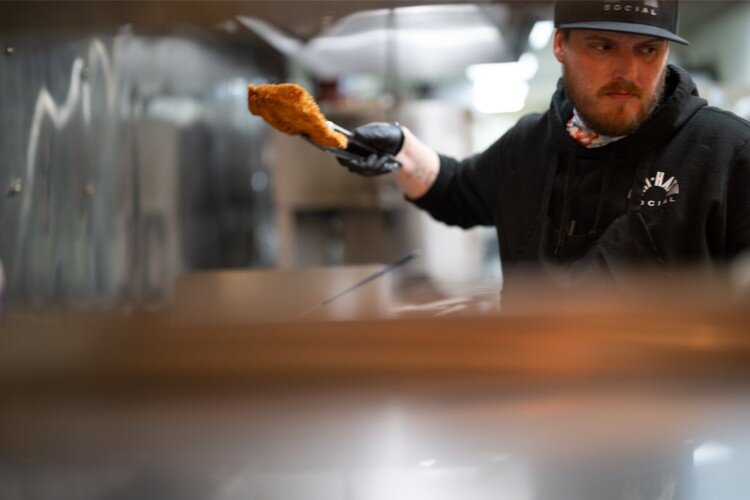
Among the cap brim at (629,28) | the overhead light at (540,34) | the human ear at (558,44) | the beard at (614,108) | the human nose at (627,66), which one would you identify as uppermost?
the overhead light at (540,34)

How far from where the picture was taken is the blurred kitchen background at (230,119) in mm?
905

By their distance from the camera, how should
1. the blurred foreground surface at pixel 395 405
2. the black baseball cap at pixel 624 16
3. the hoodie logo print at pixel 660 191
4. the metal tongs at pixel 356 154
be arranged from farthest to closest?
the metal tongs at pixel 356 154 → the hoodie logo print at pixel 660 191 → the black baseball cap at pixel 624 16 → the blurred foreground surface at pixel 395 405

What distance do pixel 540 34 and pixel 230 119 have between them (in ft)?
5.92

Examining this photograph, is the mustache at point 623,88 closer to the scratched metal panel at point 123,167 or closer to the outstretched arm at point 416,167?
the outstretched arm at point 416,167

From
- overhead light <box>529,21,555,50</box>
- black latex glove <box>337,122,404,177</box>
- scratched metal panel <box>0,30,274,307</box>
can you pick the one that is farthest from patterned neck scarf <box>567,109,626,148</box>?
scratched metal panel <box>0,30,274,307</box>

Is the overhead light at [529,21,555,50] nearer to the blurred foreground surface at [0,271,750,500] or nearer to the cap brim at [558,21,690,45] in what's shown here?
the cap brim at [558,21,690,45]

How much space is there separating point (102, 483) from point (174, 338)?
0.40 feet

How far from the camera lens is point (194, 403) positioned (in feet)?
1.72

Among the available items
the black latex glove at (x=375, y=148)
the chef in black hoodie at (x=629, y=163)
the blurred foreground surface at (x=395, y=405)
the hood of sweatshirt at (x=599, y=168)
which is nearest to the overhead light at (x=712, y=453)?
the blurred foreground surface at (x=395, y=405)

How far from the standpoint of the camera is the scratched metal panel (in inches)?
35.7

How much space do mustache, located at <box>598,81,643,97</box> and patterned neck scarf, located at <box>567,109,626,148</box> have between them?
0.18 ft

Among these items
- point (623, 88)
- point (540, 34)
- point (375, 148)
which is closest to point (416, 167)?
point (375, 148)

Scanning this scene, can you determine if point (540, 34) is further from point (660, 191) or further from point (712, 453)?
point (712, 453)

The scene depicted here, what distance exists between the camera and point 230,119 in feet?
8.63
